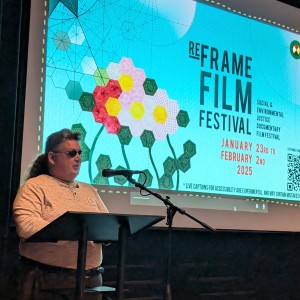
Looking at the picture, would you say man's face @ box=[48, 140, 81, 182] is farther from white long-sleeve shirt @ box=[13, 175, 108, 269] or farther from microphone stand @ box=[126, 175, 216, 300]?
microphone stand @ box=[126, 175, 216, 300]

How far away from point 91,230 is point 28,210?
33 centimetres

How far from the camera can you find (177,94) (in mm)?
3660

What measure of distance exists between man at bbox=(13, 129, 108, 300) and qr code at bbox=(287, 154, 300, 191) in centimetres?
181

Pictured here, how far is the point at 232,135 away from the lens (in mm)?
3871

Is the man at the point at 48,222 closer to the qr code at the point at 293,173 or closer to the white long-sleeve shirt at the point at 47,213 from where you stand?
the white long-sleeve shirt at the point at 47,213

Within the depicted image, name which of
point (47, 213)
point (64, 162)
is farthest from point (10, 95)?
point (47, 213)

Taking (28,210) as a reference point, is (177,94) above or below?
above

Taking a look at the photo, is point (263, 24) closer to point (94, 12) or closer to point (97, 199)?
point (94, 12)

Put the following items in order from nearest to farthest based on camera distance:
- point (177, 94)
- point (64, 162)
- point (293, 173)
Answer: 1. point (64, 162)
2. point (177, 94)
3. point (293, 173)

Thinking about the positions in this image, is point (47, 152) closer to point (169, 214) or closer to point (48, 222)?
point (48, 222)

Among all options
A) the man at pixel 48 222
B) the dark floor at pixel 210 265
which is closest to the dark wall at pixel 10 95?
the dark floor at pixel 210 265

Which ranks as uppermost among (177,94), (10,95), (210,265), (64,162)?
(177,94)

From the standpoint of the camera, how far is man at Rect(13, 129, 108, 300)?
2477 mm

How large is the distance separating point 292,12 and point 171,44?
1148mm
